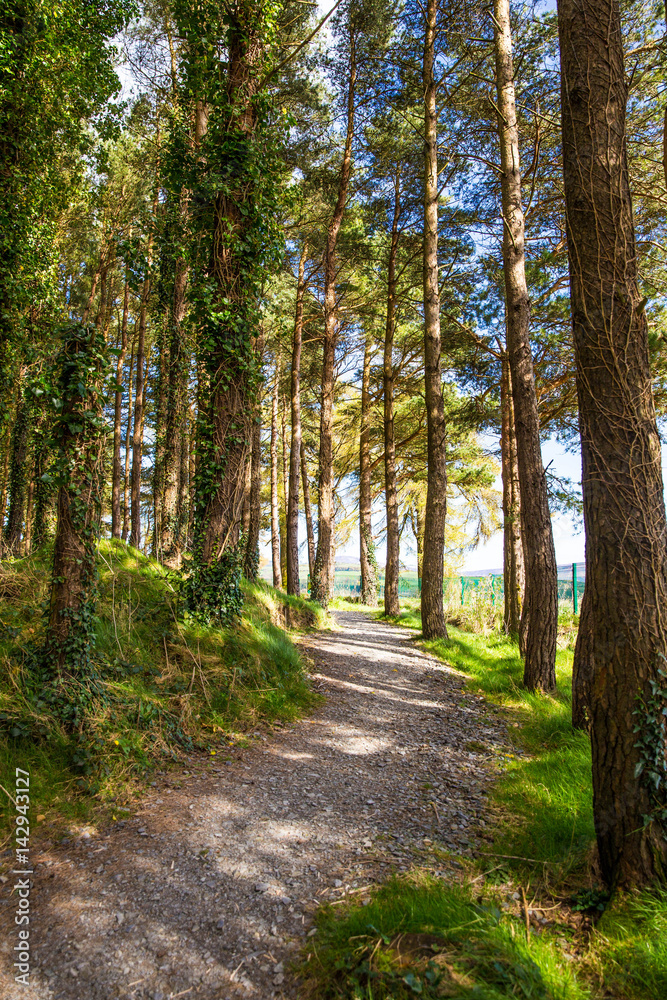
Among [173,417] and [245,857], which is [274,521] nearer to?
[173,417]

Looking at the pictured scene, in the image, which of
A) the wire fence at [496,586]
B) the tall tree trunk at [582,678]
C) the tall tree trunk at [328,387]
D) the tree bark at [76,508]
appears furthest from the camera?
the wire fence at [496,586]

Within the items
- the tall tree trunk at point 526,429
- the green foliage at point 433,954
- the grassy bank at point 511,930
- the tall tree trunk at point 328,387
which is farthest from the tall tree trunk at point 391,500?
the green foliage at point 433,954

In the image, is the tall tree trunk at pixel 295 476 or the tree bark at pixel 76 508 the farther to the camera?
the tall tree trunk at pixel 295 476

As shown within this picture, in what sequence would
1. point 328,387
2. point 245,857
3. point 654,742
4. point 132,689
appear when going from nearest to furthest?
point 654,742 → point 245,857 → point 132,689 → point 328,387

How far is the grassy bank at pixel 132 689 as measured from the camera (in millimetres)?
3217

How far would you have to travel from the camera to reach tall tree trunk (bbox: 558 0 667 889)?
7.83 feet

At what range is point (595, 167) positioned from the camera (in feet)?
9.27

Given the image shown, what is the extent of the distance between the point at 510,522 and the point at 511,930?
326 inches

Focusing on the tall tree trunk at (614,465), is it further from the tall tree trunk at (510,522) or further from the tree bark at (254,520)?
the tree bark at (254,520)

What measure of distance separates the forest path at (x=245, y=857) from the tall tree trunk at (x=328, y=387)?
7551mm

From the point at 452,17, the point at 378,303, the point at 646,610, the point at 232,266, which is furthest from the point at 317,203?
the point at 646,610

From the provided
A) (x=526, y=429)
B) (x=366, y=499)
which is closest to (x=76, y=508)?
(x=526, y=429)

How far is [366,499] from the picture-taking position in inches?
693

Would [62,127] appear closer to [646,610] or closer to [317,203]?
[317,203]
